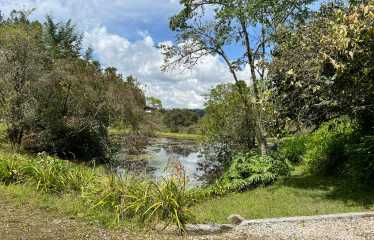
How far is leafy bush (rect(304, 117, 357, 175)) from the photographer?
11361 mm

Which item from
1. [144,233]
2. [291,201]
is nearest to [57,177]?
[144,233]

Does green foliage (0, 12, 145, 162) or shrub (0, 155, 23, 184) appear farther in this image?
green foliage (0, 12, 145, 162)

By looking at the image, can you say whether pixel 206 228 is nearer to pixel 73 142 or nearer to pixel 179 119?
pixel 73 142

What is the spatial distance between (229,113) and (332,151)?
4.78 m

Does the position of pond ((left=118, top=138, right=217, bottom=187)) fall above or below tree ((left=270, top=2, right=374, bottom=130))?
below

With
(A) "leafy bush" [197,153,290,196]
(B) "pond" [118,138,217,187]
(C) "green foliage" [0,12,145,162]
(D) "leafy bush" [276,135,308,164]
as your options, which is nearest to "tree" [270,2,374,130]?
(A) "leafy bush" [197,153,290,196]

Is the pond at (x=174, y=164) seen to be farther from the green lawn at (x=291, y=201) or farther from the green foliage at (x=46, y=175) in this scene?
the green foliage at (x=46, y=175)

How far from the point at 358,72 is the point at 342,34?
1445 mm

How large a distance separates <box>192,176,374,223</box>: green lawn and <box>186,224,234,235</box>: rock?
527mm

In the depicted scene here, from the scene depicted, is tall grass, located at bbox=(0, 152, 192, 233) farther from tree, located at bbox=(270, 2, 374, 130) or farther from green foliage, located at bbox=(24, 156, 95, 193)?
tree, located at bbox=(270, 2, 374, 130)

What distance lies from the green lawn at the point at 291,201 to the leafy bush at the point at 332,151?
79 cm

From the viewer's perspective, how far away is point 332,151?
460 inches

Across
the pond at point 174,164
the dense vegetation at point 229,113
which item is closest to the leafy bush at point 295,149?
the dense vegetation at point 229,113

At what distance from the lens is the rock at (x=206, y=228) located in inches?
248
